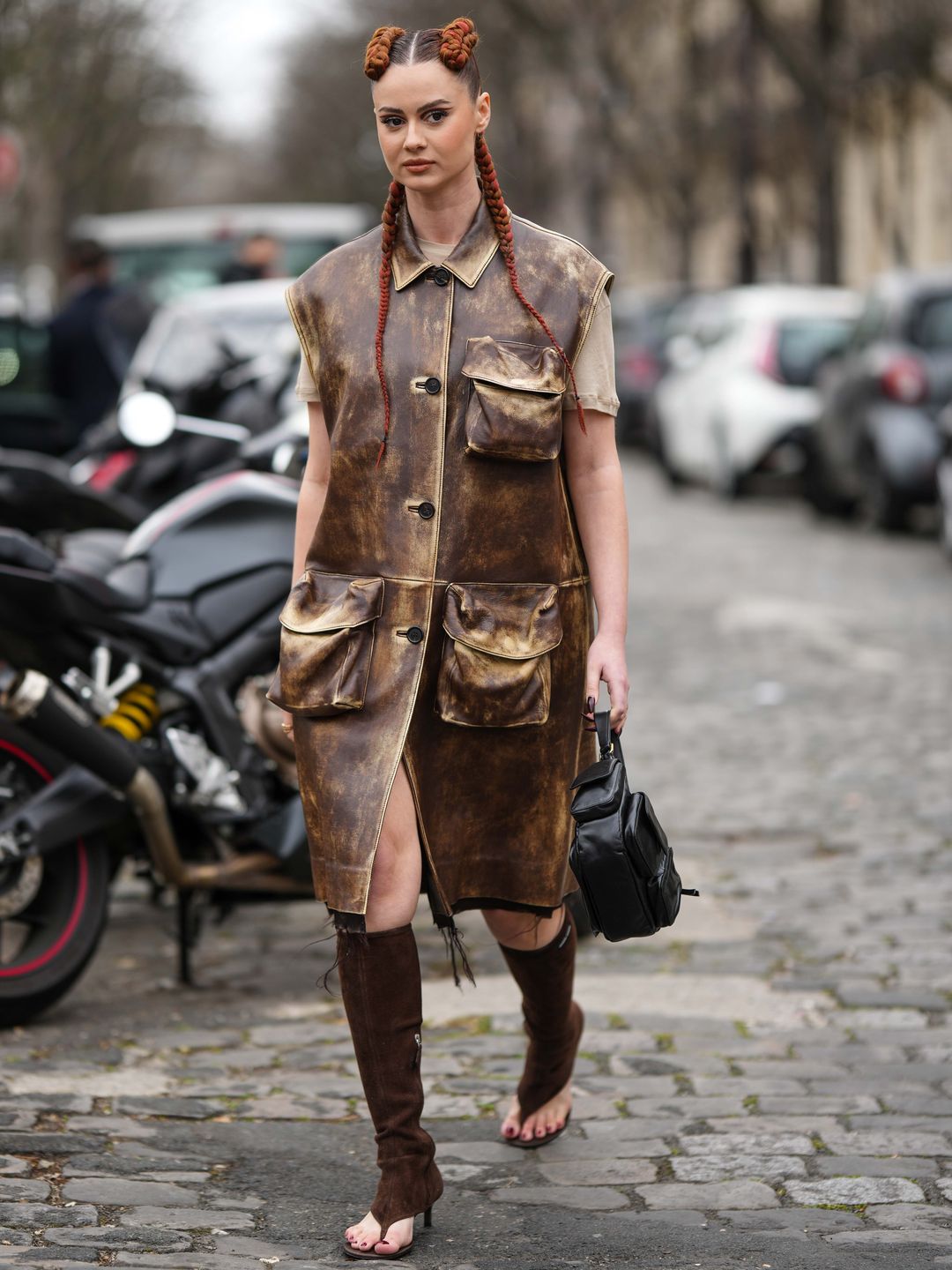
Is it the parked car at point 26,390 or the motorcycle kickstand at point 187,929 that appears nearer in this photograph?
the motorcycle kickstand at point 187,929

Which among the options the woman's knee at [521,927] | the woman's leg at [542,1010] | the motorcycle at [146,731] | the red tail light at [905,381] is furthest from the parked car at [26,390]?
the woman's knee at [521,927]

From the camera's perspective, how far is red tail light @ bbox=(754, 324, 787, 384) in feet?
57.2

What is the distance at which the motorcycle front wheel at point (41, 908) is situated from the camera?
4.86 meters

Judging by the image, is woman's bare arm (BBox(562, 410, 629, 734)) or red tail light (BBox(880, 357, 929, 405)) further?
red tail light (BBox(880, 357, 929, 405))

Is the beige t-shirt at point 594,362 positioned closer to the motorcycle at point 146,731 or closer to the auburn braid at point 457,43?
the auburn braid at point 457,43

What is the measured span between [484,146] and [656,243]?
61.2 metres

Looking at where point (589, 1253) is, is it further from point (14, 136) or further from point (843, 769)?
point (14, 136)

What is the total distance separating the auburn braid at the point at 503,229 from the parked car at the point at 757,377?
43.5 feet

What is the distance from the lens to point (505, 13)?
42.2m

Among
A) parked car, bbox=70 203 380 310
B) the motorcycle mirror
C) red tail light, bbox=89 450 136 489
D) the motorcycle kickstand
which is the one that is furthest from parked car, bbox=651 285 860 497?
the motorcycle kickstand

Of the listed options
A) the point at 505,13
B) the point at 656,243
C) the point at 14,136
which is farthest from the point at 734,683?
the point at 656,243

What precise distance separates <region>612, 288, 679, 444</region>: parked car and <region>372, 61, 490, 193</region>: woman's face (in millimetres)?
19370

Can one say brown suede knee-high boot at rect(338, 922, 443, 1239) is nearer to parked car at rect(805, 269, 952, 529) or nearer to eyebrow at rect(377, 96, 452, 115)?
eyebrow at rect(377, 96, 452, 115)

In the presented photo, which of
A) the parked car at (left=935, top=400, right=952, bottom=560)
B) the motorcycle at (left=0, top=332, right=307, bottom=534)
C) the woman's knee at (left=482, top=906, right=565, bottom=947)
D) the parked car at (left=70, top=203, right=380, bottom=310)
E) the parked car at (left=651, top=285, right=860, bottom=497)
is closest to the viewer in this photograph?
the woman's knee at (left=482, top=906, right=565, bottom=947)
